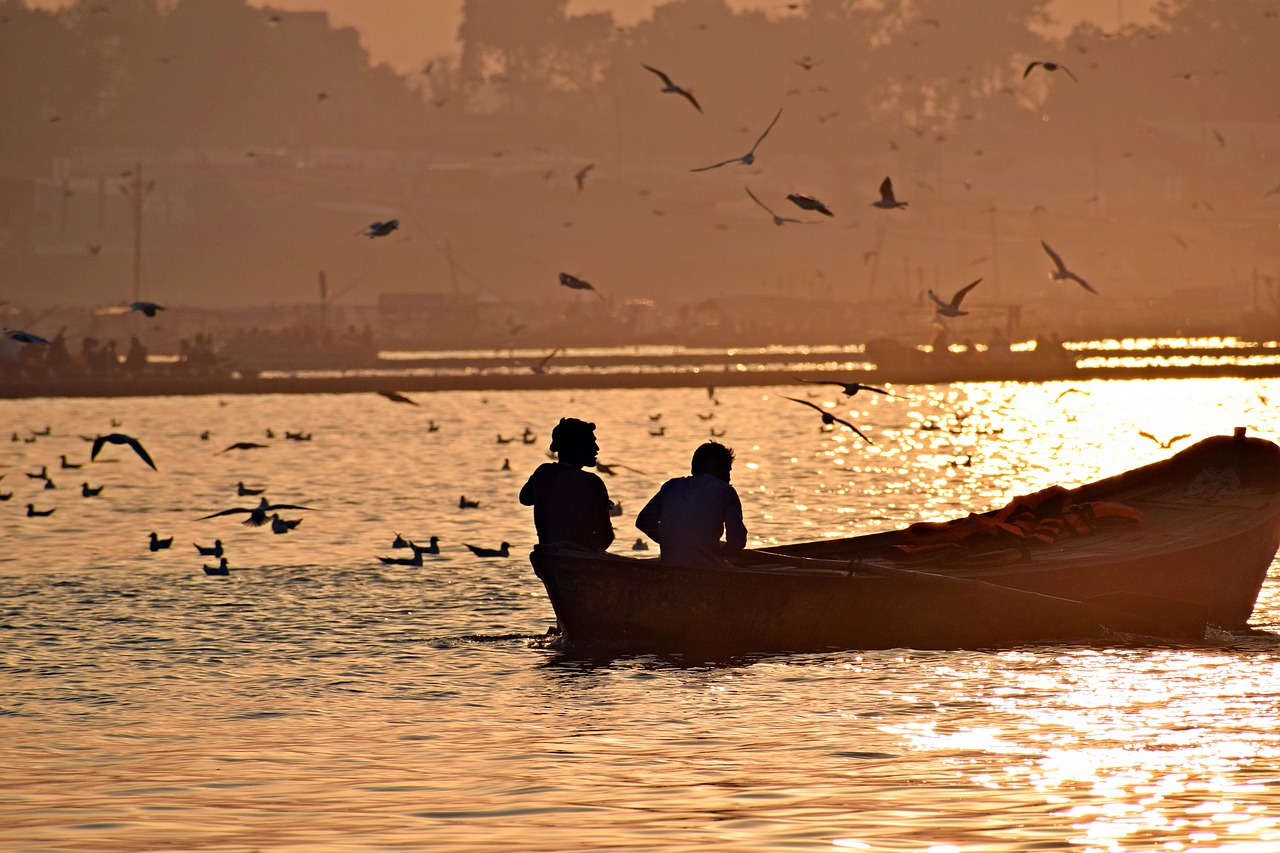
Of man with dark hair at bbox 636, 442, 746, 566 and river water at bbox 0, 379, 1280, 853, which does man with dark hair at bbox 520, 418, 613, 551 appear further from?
river water at bbox 0, 379, 1280, 853

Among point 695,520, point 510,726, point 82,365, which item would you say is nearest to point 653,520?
point 695,520

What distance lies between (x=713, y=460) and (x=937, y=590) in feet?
8.06

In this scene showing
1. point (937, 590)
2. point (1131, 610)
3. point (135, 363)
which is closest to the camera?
point (937, 590)

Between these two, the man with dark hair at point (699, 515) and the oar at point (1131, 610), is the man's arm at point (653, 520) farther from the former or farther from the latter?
the oar at point (1131, 610)

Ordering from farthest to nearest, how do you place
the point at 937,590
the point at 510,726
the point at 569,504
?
the point at 937,590
the point at 569,504
the point at 510,726

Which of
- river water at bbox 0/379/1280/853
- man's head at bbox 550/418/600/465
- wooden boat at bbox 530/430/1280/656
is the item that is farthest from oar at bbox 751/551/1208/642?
man's head at bbox 550/418/600/465

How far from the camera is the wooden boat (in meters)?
17.6

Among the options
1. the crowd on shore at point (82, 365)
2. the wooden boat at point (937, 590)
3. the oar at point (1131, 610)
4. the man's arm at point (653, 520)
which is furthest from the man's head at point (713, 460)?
the crowd on shore at point (82, 365)

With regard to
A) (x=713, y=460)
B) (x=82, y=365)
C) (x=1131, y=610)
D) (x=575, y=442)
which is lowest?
(x=1131, y=610)

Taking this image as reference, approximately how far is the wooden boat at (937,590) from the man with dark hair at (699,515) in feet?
A: 0.76

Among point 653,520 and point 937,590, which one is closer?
point 653,520

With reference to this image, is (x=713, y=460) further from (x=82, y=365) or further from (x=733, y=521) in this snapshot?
(x=82, y=365)

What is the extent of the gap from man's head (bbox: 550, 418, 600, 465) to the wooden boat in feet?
2.81

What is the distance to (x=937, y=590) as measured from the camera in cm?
1791
